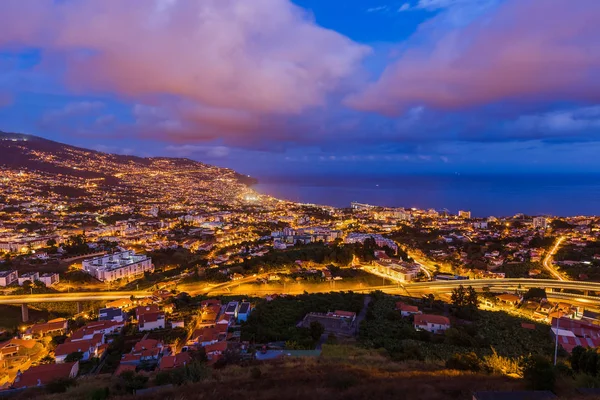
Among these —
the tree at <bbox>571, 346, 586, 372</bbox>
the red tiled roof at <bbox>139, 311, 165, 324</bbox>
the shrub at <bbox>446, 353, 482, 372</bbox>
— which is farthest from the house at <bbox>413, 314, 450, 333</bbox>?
the red tiled roof at <bbox>139, 311, 165, 324</bbox>

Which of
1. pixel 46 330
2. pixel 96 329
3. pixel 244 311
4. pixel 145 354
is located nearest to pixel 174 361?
pixel 145 354

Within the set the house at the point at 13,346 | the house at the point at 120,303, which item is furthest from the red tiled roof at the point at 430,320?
the house at the point at 13,346

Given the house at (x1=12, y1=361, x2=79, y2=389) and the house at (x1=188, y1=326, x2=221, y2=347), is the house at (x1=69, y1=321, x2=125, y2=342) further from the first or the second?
the house at (x1=188, y1=326, x2=221, y2=347)

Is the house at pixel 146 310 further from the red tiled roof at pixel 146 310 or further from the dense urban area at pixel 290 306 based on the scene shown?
the dense urban area at pixel 290 306

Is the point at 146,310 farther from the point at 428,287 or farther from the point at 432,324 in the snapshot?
the point at 428,287

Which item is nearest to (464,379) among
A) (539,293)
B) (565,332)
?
(565,332)

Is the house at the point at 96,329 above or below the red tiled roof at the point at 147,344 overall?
below
